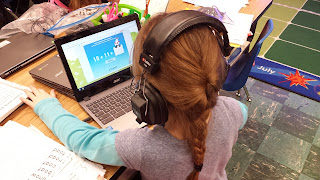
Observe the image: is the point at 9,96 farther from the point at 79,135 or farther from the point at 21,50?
the point at 79,135

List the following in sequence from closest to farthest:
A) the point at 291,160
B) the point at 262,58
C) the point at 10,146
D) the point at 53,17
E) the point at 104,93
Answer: the point at 10,146
the point at 104,93
the point at 53,17
the point at 291,160
the point at 262,58

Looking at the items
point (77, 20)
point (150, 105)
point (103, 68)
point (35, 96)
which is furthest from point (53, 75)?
point (150, 105)

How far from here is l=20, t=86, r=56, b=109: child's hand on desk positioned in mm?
1035

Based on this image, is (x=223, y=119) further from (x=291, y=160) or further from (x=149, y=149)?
(x=291, y=160)

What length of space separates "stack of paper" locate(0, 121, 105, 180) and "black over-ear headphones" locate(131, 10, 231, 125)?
313 mm

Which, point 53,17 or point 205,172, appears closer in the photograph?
point 205,172

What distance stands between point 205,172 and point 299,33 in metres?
2.74

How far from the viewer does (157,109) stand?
63 centimetres

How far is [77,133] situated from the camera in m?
0.85

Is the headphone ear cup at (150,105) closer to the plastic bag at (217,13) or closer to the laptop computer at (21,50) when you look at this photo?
the laptop computer at (21,50)

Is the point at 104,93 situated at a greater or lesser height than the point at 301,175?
greater

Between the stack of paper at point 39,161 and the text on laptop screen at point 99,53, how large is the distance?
0.91 feet

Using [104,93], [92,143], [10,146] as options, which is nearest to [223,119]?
[92,143]

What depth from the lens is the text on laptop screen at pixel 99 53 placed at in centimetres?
101
